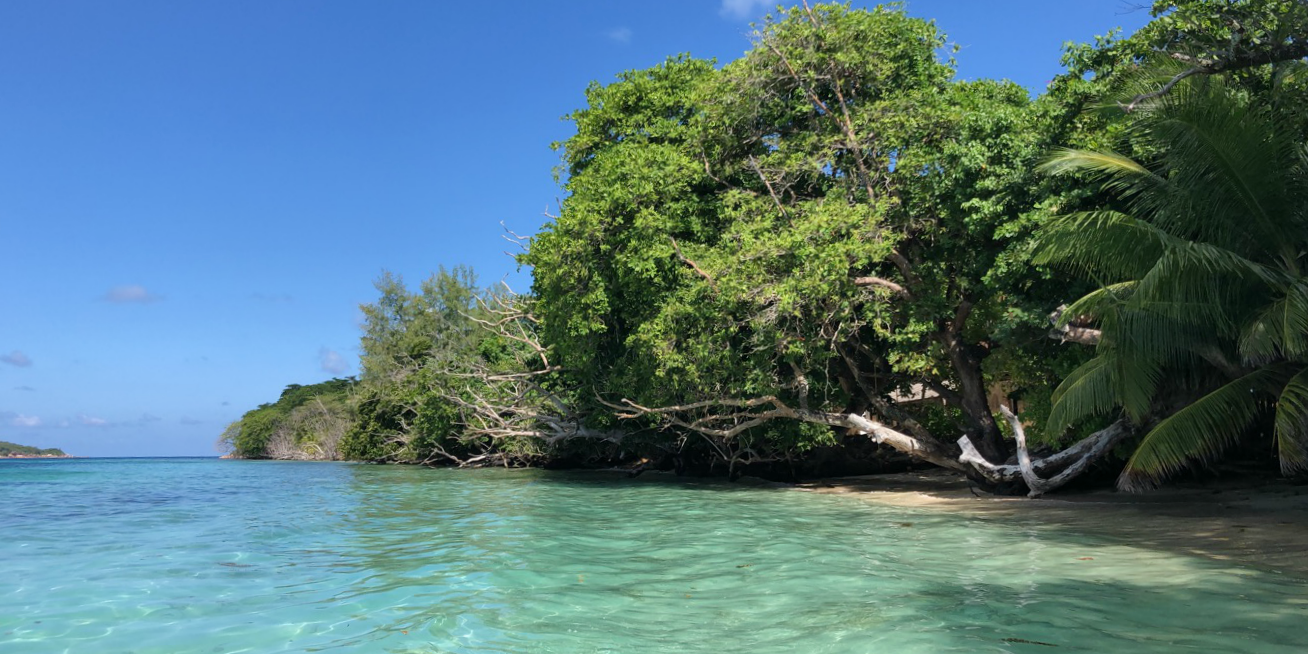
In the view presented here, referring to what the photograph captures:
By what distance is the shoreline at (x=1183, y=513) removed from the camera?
A: 739cm

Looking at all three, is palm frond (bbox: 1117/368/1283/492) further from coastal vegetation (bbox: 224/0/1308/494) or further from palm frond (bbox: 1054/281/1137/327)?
palm frond (bbox: 1054/281/1137/327)

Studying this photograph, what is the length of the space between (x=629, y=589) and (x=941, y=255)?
34.5ft

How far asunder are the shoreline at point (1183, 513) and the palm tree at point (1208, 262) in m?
0.78

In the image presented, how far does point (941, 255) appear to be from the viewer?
14586 millimetres

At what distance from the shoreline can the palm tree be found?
Result: 0.78m

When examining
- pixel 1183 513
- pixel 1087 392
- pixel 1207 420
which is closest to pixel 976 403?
pixel 1087 392

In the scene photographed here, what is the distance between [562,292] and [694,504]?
7.29 meters

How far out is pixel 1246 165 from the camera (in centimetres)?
847

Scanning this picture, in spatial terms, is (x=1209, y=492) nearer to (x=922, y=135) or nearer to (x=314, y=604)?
(x=922, y=135)

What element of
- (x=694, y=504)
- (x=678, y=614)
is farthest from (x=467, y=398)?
(x=678, y=614)

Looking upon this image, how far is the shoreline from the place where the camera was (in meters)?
7.39

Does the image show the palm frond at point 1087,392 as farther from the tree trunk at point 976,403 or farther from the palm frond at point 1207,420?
the tree trunk at point 976,403

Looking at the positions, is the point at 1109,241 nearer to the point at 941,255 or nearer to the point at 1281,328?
the point at 1281,328

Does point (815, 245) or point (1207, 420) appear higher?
point (815, 245)
